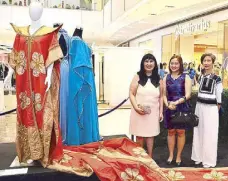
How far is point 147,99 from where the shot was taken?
10.8 feet

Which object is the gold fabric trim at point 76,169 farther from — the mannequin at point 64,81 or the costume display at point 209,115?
the costume display at point 209,115

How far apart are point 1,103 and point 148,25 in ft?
20.0

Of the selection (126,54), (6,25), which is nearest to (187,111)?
(126,54)

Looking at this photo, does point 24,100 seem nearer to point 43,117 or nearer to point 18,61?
point 43,117

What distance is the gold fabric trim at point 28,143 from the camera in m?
2.56

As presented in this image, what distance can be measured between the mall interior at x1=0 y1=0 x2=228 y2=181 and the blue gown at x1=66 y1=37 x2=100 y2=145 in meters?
0.32

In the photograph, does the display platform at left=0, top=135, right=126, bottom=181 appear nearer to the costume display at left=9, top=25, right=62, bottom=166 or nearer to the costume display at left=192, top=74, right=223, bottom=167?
the costume display at left=9, top=25, right=62, bottom=166

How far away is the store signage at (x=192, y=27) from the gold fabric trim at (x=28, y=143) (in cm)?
675

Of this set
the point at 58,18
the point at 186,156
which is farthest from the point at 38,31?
the point at 58,18

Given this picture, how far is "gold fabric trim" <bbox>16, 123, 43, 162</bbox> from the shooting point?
2.56 meters

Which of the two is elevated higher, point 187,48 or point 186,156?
point 187,48

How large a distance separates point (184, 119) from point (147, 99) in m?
0.47

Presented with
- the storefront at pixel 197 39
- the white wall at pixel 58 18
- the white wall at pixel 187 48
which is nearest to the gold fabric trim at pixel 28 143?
the storefront at pixel 197 39

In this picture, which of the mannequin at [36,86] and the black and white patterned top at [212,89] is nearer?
the mannequin at [36,86]
